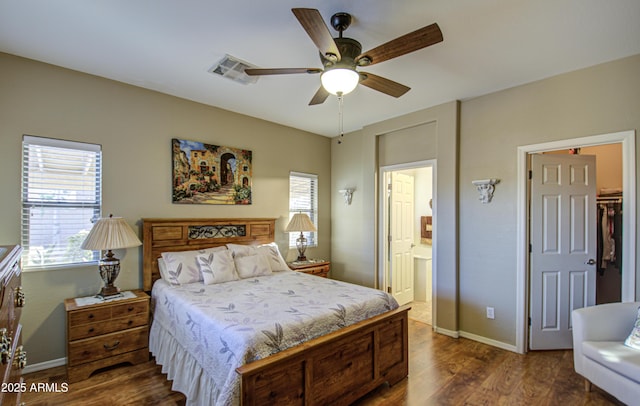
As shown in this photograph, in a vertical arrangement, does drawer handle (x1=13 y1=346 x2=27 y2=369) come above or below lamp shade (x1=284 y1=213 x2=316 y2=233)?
below

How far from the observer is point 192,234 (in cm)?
362

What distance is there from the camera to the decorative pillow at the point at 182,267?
304cm

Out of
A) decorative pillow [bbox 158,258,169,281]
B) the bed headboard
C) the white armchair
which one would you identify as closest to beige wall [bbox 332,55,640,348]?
the white armchair

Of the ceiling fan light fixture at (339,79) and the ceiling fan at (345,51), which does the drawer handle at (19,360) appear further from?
the ceiling fan light fixture at (339,79)

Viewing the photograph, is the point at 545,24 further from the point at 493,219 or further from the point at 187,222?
the point at 187,222

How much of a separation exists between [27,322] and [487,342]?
4547mm

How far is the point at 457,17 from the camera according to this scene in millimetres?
2119

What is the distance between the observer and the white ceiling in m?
2.04

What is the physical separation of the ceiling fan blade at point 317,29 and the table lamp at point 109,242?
7.88 ft

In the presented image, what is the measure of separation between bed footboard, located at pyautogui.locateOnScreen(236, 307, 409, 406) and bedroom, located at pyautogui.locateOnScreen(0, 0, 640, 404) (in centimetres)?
138

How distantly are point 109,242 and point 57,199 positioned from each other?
701 millimetres

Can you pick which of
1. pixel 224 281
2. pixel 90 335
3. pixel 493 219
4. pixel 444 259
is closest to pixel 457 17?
pixel 493 219

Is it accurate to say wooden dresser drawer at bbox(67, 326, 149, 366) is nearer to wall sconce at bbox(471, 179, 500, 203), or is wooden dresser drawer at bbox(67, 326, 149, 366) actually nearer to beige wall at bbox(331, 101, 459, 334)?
beige wall at bbox(331, 101, 459, 334)

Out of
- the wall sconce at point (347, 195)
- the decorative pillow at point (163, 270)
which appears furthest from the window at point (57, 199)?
the wall sconce at point (347, 195)
